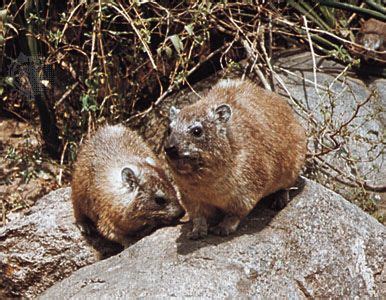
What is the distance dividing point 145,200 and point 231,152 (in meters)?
1.51

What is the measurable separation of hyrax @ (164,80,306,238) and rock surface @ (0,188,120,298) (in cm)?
159

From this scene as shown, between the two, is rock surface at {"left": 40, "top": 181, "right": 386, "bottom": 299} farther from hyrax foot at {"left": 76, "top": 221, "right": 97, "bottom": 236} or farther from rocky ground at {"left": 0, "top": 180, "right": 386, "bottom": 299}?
hyrax foot at {"left": 76, "top": 221, "right": 97, "bottom": 236}

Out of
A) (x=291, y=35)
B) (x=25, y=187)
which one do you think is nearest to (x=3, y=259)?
(x=25, y=187)

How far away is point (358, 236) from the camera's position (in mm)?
5969

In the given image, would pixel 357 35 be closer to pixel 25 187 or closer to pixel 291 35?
pixel 291 35

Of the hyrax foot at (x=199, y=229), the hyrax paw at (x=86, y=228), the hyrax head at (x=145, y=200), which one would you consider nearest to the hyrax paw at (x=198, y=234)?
the hyrax foot at (x=199, y=229)

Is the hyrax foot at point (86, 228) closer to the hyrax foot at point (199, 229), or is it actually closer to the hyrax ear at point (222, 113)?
the hyrax foot at point (199, 229)

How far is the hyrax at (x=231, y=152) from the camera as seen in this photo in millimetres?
5234

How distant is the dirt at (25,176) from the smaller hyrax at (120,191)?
139 centimetres

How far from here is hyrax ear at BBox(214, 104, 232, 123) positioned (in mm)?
5436

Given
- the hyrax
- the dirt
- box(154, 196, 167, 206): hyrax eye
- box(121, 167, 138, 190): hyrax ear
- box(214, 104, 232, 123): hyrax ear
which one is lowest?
the dirt

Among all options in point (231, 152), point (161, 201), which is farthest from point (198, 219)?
point (161, 201)

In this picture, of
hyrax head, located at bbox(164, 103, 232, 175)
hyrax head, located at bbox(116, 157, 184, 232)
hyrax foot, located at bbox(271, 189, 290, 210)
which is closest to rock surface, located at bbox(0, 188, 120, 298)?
hyrax head, located at bbox(116, 157, 184, 232)

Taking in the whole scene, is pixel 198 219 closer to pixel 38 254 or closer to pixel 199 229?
pixel 199 229
